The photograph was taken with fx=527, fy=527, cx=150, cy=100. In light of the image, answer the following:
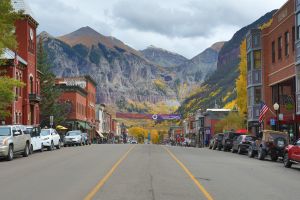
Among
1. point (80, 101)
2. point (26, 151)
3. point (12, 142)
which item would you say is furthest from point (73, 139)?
point (80, 101)

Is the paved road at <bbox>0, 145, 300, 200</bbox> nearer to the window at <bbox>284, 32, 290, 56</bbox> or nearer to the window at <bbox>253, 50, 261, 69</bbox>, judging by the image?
the window at <bbox>284, 32, 290, 56</bbox>

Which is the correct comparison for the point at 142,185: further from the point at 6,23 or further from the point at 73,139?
the point at 73,139

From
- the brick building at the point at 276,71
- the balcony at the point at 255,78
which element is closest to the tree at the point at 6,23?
the brick building at the point at 276,71

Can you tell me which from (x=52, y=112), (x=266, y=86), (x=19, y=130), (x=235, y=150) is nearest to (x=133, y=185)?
(x=19, y=130)

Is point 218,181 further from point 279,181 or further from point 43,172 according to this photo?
point 43,172

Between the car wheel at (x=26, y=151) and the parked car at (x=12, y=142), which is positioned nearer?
the parked car at (x=12, y=142)

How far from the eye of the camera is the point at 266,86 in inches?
2058

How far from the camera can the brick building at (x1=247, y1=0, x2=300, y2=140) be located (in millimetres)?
42312

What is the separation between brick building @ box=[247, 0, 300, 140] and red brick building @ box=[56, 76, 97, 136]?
135ft

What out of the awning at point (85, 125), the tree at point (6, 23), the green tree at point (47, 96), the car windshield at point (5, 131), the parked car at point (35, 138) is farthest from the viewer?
the awning at point (85, 125)

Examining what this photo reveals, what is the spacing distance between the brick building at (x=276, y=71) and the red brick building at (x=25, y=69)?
24541 millimetres

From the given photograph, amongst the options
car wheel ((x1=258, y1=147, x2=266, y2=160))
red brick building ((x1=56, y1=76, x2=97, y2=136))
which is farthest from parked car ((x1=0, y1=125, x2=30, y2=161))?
red brick building ((x1=56, y1=76, x2=97, y2=136))

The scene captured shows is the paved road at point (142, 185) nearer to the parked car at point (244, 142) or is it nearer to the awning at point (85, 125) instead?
the parked car at point (244, 142)

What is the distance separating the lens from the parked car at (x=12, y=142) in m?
28.4
